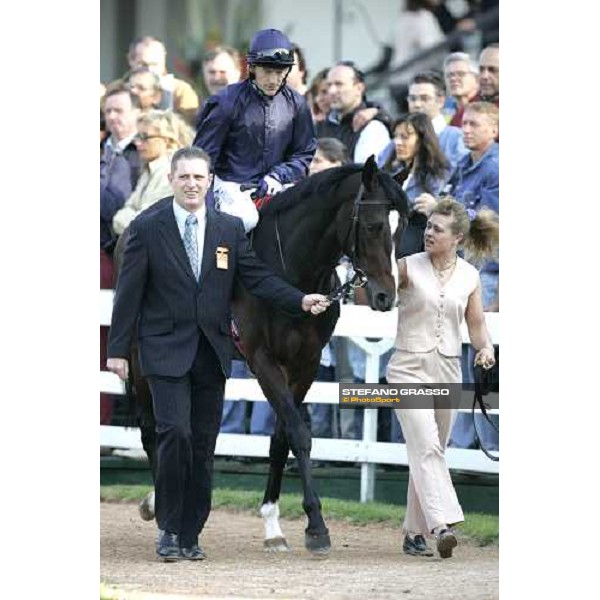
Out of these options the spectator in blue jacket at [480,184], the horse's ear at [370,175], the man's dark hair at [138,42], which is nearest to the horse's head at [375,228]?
the horse's ear at [370,175]

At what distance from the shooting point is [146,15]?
48.6 ft

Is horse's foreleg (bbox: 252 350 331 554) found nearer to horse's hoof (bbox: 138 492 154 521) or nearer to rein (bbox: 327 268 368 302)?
rein (bbox: 327 268 368 302)

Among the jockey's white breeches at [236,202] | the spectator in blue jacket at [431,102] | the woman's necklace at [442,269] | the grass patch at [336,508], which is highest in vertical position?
the spectator in blue jacket at [431,102]

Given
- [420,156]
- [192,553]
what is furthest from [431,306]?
[420,156]

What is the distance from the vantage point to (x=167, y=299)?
8.68m

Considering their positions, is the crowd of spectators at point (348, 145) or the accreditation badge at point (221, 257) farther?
the crowd of spectators at point (348, 145)

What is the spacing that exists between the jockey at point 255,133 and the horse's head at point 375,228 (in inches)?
30.5

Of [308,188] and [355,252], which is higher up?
[308,188]

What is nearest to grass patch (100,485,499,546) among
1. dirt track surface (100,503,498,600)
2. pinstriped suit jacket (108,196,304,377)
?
dirt track surface (100,503,498,600)

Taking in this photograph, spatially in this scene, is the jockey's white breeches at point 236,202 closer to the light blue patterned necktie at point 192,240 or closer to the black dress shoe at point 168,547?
the light blue patterned necktie at point 192,240

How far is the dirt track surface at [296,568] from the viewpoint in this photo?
26.0 ft

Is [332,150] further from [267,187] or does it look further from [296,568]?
[296,568]
